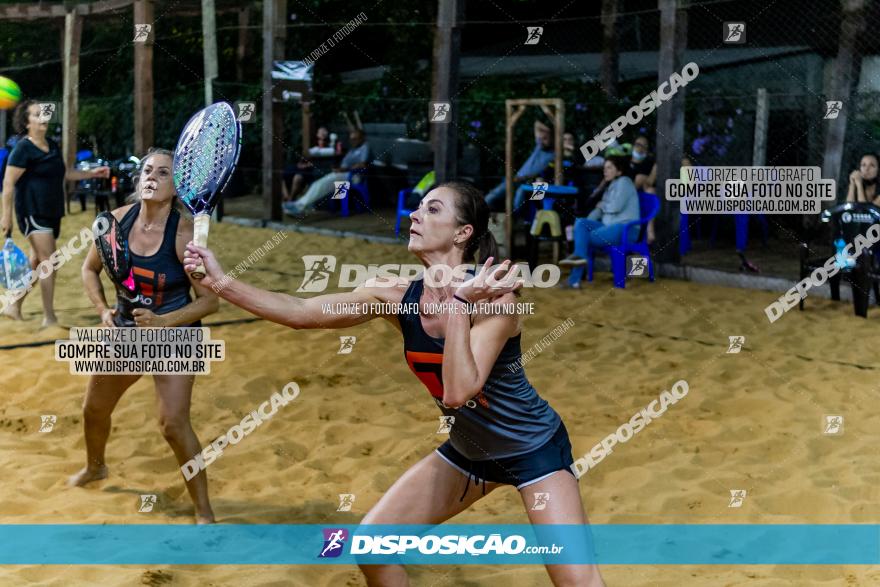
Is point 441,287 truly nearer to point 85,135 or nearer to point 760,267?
point 760,267

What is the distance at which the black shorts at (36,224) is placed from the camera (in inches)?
319

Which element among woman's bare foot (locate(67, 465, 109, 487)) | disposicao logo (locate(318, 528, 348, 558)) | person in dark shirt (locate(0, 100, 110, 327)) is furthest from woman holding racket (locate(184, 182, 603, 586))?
person in dark shirt (locate(0, 100, 110, 327))

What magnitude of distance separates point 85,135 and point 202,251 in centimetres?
1945

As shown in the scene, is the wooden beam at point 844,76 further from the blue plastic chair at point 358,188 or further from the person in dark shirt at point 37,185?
the person in dark shirt at point 37,185

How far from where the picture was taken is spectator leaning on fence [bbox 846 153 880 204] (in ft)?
28.6

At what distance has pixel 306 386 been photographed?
666 centimetres

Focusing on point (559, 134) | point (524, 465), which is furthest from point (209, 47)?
point (524, 465)

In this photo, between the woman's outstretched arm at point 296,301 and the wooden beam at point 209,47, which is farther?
the wooden beam at point 209,47

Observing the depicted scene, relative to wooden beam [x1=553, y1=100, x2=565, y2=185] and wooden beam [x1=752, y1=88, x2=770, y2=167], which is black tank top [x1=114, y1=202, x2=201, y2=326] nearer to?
wooden beam [x1=553, y1=100, x2=565, y2=185]

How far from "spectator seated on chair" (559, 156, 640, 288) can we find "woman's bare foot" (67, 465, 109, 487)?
5774mm

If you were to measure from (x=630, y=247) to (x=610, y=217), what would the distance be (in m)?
0.35

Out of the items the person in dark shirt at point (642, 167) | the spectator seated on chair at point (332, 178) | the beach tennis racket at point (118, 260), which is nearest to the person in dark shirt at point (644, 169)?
the person in dark shirt at point (642, 167)

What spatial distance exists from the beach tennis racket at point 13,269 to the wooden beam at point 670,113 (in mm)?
5994

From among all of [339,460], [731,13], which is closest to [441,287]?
[339,460]
